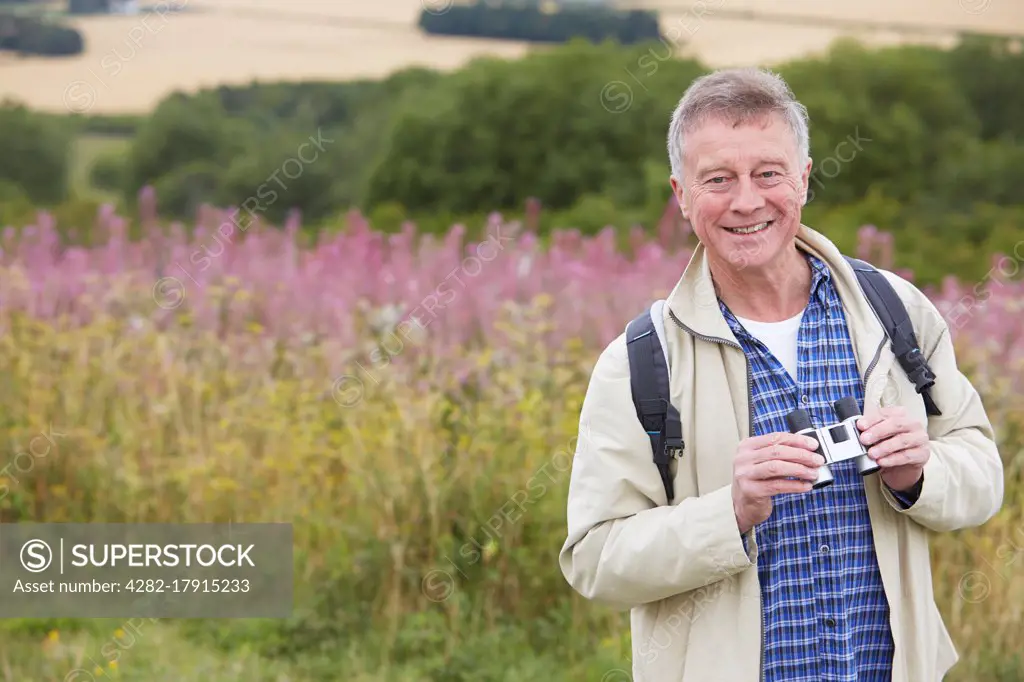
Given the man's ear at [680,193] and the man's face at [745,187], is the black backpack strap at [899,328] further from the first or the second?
the man's ear at [680,193]

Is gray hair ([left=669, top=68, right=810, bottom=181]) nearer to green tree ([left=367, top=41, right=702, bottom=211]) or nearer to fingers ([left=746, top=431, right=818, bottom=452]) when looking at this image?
fingers ([left=746, top=431, right=818, bottom=452])

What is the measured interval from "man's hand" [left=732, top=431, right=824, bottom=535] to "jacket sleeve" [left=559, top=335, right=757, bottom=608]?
6cm

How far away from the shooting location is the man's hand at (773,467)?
154 centimetres

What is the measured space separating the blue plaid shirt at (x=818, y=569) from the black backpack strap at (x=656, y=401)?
0.15 metres

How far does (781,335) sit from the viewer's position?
1818 mm

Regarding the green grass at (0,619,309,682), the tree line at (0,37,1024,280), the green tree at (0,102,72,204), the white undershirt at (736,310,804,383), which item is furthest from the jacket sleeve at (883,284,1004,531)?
the green tree at (0,102,72,204)

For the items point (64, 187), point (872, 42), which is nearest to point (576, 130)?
point (872, 42)

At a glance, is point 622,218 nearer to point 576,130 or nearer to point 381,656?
point 576,130

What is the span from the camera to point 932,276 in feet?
19.9

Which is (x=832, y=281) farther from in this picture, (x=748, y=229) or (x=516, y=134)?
(x=516, y=134)

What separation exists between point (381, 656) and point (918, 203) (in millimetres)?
5122

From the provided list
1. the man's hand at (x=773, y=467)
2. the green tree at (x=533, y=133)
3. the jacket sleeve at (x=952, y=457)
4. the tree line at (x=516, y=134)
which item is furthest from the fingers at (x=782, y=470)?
the green tree at (x=533, y=133)

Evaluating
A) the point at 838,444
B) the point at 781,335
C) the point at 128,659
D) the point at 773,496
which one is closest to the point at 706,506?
the point at 773,496

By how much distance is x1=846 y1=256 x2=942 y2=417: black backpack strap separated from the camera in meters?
1.75
